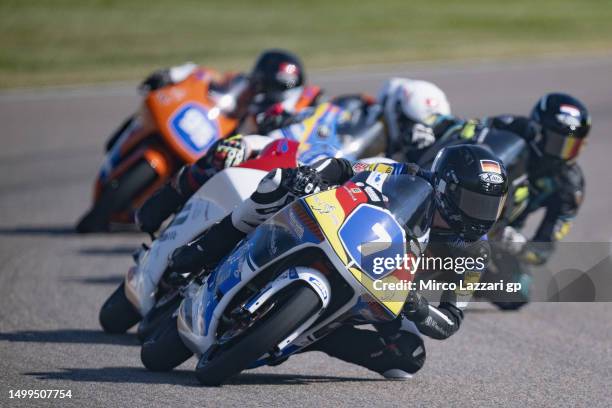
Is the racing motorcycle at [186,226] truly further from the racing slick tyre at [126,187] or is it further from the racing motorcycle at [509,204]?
the racing slick tyre at [126,187]

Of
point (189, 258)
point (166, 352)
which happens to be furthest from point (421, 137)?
point (166, 352)

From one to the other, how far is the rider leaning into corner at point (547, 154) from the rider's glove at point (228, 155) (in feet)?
7.10

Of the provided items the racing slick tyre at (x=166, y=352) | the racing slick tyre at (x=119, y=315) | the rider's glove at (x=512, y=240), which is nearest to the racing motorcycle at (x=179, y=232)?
the racing slick tyre at (x=119, y=315)

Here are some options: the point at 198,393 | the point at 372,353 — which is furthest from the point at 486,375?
the point at 198,393

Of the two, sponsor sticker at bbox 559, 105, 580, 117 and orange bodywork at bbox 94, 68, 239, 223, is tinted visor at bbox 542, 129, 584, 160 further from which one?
orange bodywork at bbox 94, 68, 239, 223

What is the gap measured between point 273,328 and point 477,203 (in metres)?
1.27

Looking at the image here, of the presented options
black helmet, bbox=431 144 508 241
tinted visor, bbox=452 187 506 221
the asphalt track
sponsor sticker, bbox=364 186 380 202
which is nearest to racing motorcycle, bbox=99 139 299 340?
the asphalt track

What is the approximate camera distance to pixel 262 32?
24.9 meters

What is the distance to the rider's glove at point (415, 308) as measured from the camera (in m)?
5.86

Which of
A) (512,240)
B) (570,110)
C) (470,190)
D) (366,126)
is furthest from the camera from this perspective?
(366,126)

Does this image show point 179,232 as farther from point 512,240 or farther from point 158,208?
point 512,240

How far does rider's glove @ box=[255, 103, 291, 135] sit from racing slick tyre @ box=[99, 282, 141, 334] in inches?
85.0

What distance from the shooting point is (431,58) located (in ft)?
72.1

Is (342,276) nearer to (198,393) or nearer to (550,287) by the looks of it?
(198,393)
